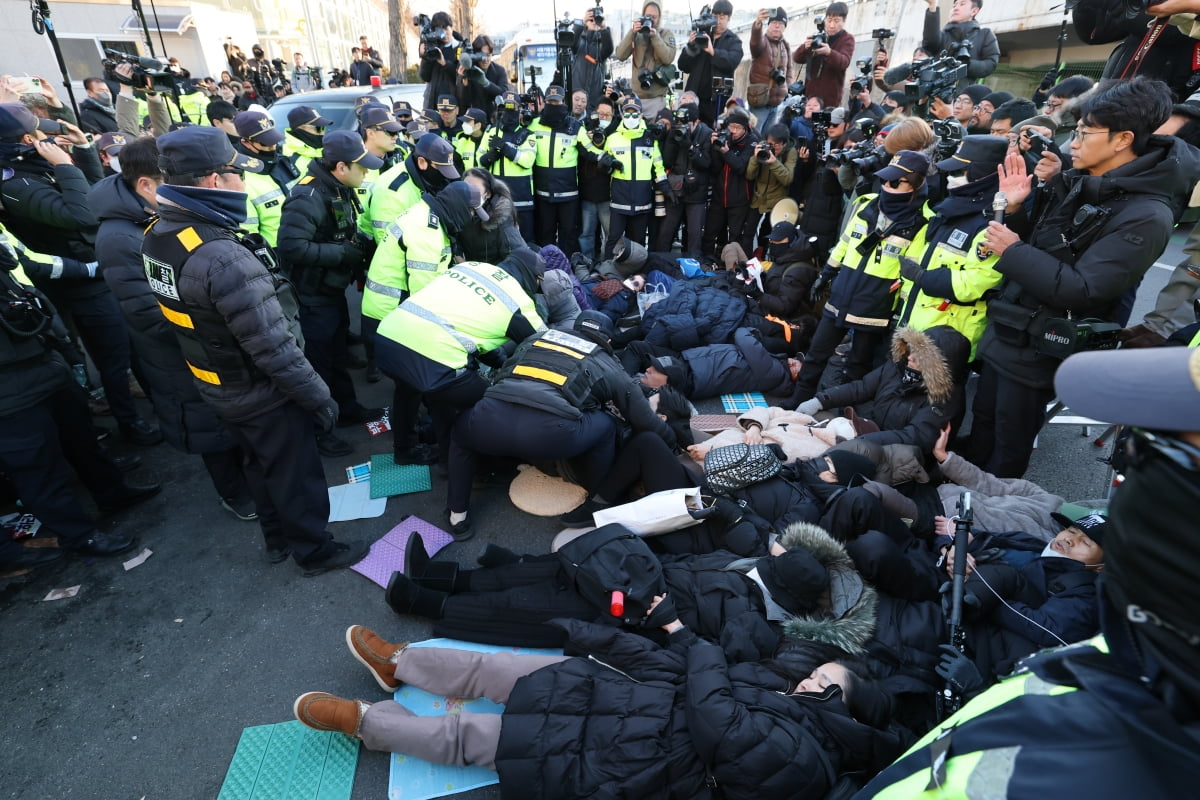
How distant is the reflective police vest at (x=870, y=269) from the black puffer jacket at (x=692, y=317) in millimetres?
1049

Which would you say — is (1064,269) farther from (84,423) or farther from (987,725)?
(84,423)

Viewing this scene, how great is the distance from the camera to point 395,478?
3840 millimetres

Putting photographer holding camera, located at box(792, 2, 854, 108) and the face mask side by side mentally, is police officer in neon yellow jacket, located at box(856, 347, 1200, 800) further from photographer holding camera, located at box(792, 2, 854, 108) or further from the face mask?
photographer holding camera, located at box(792, 2, 854, 108)

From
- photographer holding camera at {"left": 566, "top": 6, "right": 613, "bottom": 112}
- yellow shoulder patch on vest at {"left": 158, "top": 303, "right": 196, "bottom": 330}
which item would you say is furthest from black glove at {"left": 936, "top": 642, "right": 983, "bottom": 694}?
photographer holding camera at {"left": 566, "top": 6, "right": 613, "bottom": 112}

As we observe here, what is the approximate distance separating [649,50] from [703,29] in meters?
0.87

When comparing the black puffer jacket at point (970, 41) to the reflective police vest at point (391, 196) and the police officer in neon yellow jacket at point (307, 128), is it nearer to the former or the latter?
the reflective police vest at point (391, 196)

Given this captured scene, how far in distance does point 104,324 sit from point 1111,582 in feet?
15.8

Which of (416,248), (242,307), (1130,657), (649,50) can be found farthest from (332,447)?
(649,50)

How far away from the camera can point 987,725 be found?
95 cm

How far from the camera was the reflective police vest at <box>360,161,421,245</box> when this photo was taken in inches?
163

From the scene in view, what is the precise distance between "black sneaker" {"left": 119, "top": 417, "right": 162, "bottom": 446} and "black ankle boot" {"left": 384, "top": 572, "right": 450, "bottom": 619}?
2.49 metres

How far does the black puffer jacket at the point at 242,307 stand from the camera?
2.45 meters

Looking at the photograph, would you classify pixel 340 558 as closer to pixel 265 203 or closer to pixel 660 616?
pixel 660 616

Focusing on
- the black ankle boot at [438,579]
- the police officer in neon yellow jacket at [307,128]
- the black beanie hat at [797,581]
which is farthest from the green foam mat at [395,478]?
the police officer in neon yellow jacket at [307,128]
